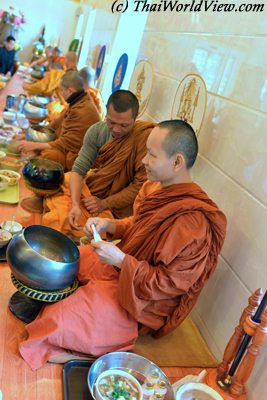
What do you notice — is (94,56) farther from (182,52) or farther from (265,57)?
(265,57)

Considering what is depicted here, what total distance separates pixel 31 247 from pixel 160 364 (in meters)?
0.84

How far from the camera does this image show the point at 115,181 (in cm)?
293

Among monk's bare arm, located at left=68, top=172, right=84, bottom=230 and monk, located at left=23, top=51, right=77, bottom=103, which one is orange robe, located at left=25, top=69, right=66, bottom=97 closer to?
monk, located at left=23, top=51, right=77, bottom=103

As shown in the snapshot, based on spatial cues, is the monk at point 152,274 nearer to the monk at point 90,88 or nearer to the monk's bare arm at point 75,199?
the monk's bare arm at point 75,199

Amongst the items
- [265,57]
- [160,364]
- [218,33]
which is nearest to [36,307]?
[160,364]

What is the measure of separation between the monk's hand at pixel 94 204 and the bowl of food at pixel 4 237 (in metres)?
0.66

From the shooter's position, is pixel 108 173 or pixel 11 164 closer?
pixel 108 173

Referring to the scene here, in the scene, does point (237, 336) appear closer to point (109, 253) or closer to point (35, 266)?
point (109, 253)

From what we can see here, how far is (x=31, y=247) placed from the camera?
1850 millimetres

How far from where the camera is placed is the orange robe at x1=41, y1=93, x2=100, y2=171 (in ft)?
12.3

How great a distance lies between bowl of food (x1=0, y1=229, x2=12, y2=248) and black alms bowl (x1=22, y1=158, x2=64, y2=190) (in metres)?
0.69

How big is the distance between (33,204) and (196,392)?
195 centimetres

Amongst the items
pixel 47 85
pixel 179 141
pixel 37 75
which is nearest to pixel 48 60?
pixel 37 75

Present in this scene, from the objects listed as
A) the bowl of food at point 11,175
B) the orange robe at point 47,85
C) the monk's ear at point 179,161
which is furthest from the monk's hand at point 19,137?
the monk's ear at point 179,161
